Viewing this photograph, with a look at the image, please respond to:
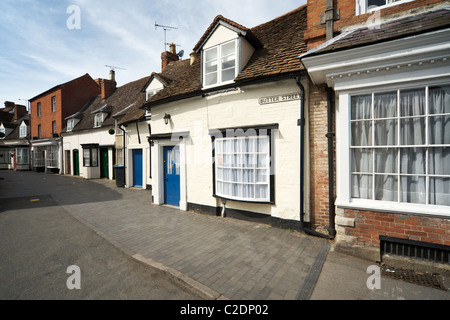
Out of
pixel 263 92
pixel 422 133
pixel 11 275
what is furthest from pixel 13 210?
pixel 422 133

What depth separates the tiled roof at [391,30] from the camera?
3281 mm

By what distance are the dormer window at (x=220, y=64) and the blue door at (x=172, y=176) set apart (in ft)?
9.52

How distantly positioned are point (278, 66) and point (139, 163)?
10.7 m

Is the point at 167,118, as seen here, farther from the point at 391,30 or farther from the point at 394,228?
the point at 394,228

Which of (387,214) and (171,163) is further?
(171,163)

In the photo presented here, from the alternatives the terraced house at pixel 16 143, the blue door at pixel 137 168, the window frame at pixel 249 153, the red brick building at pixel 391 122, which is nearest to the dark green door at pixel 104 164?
the blue door at pixel 137 168

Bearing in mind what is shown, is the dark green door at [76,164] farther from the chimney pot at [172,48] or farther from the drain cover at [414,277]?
the drain cover at [414,277]

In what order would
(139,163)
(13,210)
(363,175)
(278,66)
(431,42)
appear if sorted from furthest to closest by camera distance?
(139,163)
(13,210)
(278,66)
(363,175)
(431,42)

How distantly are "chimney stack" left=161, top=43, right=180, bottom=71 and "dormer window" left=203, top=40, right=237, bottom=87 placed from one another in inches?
352

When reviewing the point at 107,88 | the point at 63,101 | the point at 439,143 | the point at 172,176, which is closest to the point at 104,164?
the point at 107,88

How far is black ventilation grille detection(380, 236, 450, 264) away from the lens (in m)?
3.56
